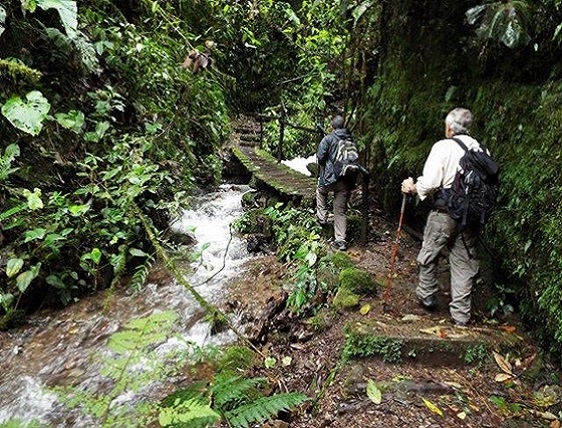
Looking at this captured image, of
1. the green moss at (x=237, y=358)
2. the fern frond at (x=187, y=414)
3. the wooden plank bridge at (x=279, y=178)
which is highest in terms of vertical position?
the fern frond at (x=187, y=414)

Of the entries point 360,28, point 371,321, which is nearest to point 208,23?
point 360,28

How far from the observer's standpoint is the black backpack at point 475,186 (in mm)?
3660

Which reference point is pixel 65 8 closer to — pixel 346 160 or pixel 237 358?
pixel 346 160

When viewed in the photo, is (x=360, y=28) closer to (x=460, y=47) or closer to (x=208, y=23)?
(x=460, y=47)

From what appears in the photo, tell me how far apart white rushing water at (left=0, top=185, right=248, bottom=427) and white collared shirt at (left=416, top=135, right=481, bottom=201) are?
2589 mm

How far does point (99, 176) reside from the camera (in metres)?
5.67

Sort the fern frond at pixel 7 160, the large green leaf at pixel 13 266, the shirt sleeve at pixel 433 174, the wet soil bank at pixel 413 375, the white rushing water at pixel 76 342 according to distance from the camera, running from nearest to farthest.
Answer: the wet soil bank at pixel 413 375 < the white rushing water at pixel 76 342 < the shirt sleeve at pixel 433 174 < the large green leaf at pixel 13 266 < the fern frond at pixel 7 160

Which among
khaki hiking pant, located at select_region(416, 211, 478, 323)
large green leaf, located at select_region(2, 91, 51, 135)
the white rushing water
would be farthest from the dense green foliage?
khaki hiking pant, located at select_region(416, 211, 478, 323)

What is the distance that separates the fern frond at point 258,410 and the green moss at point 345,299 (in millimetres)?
1627

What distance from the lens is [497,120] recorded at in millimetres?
4355

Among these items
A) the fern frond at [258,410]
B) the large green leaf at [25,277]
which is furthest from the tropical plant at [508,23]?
the large green leaf at [25,277]

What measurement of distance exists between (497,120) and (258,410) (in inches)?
146

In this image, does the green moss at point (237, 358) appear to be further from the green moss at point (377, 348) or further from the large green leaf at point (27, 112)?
the large green leaf at point (27, 112)

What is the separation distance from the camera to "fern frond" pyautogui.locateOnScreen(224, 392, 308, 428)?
7.72 feet
